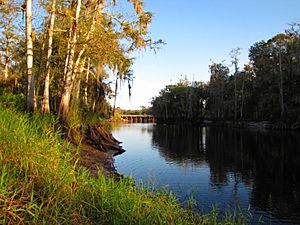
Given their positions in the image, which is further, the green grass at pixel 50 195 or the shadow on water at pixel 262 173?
the shadow on water at pixel 262 173

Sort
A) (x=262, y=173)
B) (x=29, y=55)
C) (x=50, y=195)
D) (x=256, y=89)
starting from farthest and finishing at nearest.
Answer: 1. (x=256, y=89)
2. (x=262, y=173)
3. (x=29, y=55)
4. (x=50, y=195)

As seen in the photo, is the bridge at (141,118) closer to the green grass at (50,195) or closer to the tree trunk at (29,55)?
the tree trunk at (29,55)

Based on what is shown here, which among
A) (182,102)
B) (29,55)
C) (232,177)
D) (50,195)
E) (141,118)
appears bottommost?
(232,177)

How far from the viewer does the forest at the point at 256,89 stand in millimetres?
48188

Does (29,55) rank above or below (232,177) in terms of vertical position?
above

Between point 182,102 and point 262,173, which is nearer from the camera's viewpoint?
point 262,173

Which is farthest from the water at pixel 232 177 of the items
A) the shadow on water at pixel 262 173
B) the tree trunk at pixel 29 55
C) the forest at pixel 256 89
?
the forest at pixel 256 89

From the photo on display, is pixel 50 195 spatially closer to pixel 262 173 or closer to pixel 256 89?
pixel 262 173

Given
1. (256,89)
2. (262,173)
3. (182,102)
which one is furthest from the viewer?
(182,102)

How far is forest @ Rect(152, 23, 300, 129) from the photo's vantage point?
48188mm

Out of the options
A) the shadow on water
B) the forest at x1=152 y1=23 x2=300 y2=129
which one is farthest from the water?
the forest at x1=152 y1=23 x2=300 y2=129

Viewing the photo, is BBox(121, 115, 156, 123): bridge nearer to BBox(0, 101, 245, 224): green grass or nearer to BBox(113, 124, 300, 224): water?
BBox(113, 124, 300, 224): water

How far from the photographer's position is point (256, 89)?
58.3 metres

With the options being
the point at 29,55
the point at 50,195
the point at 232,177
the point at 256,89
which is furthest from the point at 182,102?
the point at 50,195
